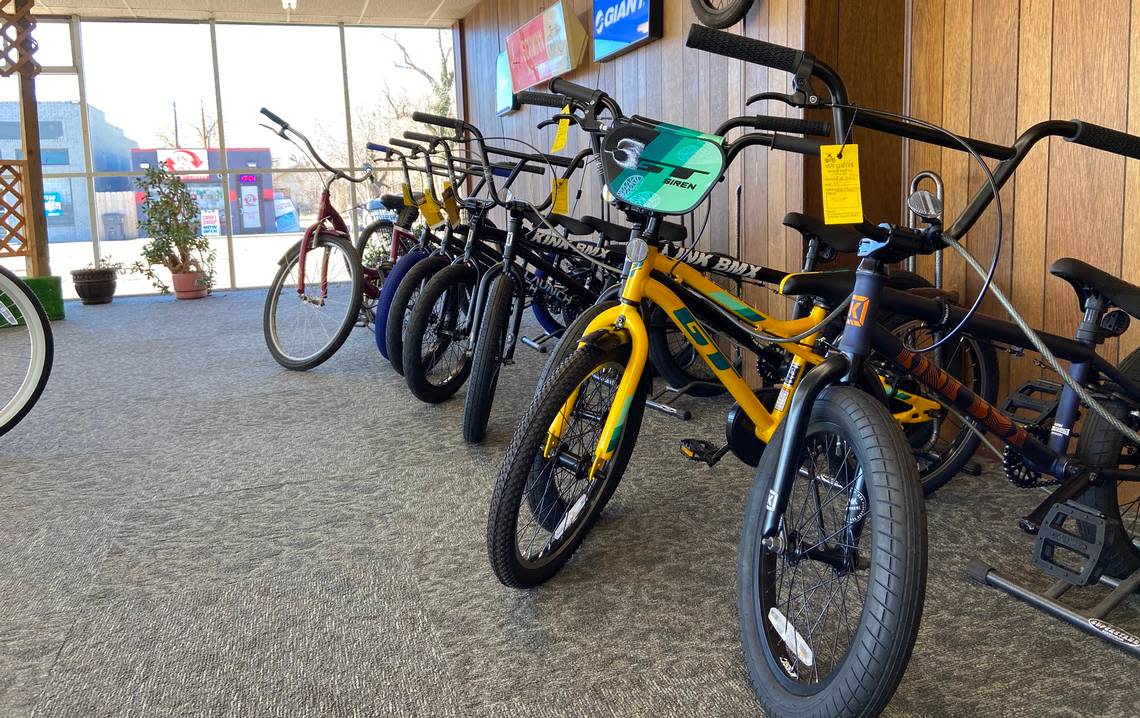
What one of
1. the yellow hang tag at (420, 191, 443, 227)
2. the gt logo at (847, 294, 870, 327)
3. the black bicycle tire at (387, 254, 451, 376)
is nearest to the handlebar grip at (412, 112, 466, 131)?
the yellow hang tag at (420, 191, 443, 227)

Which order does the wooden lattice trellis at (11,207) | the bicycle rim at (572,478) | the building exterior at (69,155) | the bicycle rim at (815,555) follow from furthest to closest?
1. the building exterior at (69,155)
2. the wooden lattice trellis at (11,207)
3. the bicycle rim at (572,478)
4. the bicycle rim at (815,555)

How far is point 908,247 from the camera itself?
1211 mm

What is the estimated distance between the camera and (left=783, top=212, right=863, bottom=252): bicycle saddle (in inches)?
70.9

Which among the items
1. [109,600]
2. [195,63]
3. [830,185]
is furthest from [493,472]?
[195,63]

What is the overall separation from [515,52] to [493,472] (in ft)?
12.6

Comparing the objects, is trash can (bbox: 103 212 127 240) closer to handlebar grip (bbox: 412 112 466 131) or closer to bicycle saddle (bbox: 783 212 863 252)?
handlebar grip (bbox: 412 112 466 131)

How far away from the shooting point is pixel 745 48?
4.08 ft

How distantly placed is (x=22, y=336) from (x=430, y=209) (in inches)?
53.1

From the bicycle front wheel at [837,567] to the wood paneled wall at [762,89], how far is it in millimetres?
1207

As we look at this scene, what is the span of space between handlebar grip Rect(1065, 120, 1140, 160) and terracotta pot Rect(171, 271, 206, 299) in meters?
6.91

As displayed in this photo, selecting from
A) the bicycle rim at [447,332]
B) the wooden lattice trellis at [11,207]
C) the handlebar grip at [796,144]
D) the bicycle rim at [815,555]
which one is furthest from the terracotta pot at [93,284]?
the bicycle rim at [815,555]

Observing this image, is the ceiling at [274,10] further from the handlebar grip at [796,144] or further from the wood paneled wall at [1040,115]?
the handlebar grip at [796,144]

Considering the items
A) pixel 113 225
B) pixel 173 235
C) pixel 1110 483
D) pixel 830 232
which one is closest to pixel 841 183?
pixel 830 232

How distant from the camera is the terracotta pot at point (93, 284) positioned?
21.7 ft
